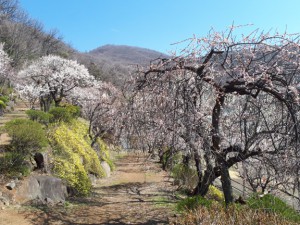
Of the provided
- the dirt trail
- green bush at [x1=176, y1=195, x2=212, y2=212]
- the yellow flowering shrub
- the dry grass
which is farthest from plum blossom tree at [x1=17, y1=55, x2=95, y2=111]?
the dry grass

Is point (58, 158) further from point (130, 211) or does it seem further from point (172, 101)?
point (172, 101)

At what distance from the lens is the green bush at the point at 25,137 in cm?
989

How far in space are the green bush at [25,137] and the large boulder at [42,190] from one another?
1190 mm

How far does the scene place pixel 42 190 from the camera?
372 inches

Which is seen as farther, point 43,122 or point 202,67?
point 43,122

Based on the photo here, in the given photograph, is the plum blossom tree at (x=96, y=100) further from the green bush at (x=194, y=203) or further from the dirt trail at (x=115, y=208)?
the green bush at (x=194, y=203)

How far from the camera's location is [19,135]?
9.85 metres

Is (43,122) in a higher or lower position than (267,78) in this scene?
lower

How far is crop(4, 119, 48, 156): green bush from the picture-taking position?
9.89 m

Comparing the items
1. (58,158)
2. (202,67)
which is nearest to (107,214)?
(58,158)

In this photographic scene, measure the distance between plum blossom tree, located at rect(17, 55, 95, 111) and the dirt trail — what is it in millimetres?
11998

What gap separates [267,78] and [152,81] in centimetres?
218

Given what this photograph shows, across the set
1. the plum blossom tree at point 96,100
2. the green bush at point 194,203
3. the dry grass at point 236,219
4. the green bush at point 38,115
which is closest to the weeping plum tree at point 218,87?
the dry grass at point 236,219

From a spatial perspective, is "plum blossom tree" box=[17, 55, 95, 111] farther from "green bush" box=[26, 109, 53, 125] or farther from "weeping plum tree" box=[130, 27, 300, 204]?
"weeping plum tree" box=[130, 27, 300, 204]
